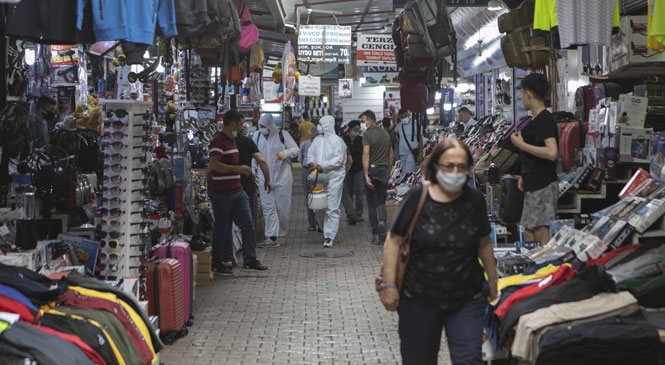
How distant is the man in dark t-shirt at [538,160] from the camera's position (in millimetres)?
6656

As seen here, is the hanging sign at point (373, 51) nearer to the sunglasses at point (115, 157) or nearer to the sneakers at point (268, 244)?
the sneakers at point (268, 244)

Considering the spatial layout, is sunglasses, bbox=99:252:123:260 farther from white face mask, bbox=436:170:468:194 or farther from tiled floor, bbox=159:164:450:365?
white face mask, bbox=436:170:468:194

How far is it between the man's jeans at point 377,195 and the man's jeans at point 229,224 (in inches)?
109

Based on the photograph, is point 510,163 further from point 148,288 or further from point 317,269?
point 148,288

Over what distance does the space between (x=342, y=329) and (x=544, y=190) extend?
2085mm

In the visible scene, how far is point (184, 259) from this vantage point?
710 centimetres

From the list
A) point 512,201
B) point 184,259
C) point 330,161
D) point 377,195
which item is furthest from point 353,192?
point 184,259

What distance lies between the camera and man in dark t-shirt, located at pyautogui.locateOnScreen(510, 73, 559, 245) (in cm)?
666

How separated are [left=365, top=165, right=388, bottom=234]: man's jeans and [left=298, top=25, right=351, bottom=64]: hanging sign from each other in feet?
17.5

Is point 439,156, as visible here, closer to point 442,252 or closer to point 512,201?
point 442,252

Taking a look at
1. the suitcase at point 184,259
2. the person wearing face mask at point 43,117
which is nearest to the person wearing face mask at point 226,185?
the person wearing face mask at point 43,117

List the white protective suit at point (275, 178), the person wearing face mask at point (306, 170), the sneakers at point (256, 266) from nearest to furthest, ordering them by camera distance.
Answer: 1. the sneakers at point (256, 266)
2. the white protective suit at point (275, 178)
3. the person wearing face mask at point (306, 170)

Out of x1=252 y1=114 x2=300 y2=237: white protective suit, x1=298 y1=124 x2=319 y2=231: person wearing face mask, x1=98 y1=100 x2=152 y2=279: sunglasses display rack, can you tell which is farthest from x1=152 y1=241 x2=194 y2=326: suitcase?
x1=298 y1=124 x2=319 y2=231: person wearing face mask

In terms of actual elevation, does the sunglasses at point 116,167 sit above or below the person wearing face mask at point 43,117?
below
